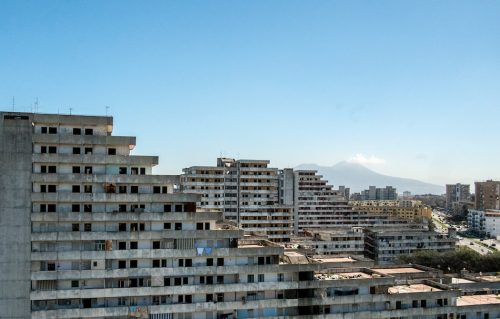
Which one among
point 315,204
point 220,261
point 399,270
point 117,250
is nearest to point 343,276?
point 399,270

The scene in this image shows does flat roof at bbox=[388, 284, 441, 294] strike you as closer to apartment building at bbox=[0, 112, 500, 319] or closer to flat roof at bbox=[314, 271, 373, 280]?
apartment building at bbox=[0, 112, 500, 319]

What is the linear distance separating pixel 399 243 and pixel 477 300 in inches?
2528

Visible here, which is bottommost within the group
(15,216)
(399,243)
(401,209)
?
(399,243)

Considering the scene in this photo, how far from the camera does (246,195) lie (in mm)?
102062

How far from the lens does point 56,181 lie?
43.8 metres

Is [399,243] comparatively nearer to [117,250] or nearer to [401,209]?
[401,209]

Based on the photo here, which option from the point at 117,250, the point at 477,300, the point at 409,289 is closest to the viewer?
the point at 117,250

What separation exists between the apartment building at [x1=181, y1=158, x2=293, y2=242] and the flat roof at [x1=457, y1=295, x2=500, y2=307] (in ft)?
162

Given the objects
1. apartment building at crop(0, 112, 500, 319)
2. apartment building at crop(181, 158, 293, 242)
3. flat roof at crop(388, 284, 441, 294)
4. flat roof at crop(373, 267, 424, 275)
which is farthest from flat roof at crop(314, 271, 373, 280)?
apartment building at crop(181, 158, 293, 242)

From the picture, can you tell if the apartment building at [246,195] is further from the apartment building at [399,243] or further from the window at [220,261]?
the window at [220,261]

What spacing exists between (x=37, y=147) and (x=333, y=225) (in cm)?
9716

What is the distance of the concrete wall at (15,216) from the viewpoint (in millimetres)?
42531

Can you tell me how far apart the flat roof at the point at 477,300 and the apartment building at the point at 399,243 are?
59231mm

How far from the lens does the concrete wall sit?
4253cm
